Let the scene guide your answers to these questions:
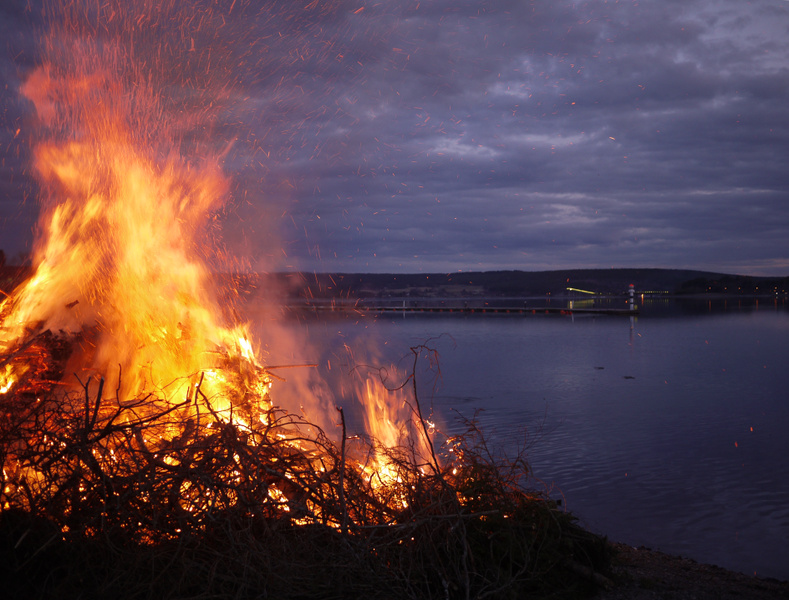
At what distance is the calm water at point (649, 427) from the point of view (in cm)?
720

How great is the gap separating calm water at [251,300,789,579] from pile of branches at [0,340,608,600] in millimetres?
3240

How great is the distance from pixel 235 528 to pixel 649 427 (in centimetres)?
1009

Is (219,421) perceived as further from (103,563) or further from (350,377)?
(350,377)

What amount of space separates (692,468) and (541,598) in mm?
6290

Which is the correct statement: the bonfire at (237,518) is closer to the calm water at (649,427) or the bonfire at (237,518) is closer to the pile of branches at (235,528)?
the pile of branches at (235,528)

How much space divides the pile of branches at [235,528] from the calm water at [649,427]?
3.24 meters

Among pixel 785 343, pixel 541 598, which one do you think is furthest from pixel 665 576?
pixel 785 343

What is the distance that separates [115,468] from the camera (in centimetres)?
427

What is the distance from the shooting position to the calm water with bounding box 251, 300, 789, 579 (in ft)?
23.6

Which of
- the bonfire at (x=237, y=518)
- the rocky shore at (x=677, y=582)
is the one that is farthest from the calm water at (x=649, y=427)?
the bonfire at (x=237, y=518)

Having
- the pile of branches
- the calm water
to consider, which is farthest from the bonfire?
the calm water

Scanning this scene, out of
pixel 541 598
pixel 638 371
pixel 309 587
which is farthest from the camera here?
pixel 638 371

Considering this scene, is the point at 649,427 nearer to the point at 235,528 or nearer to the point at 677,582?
the point at 677,582

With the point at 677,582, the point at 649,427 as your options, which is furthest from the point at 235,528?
the point at 649,427
